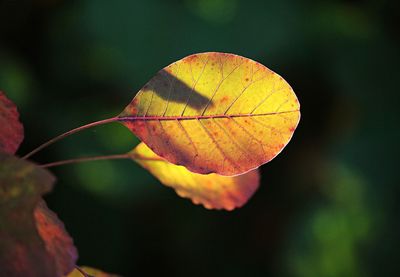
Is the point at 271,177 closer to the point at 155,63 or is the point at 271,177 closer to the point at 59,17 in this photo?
the point at 155,63

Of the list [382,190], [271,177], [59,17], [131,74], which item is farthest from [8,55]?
[382,190]

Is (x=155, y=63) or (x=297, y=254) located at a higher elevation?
(x=155, y=63)

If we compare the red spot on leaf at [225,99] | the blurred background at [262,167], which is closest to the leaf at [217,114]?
the red spot on leaf at [225,99]

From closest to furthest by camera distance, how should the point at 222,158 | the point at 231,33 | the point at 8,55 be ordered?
the point at 222,158, the point at 8,55, the point at 231,33

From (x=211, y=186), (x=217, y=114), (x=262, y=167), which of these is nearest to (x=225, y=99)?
(x=217, y=114)

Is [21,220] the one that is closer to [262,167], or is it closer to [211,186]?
[211,186]

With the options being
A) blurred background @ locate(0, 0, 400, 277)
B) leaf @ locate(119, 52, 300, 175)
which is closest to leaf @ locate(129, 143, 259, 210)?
leaf @ locate(119, 52, 300, 175)
